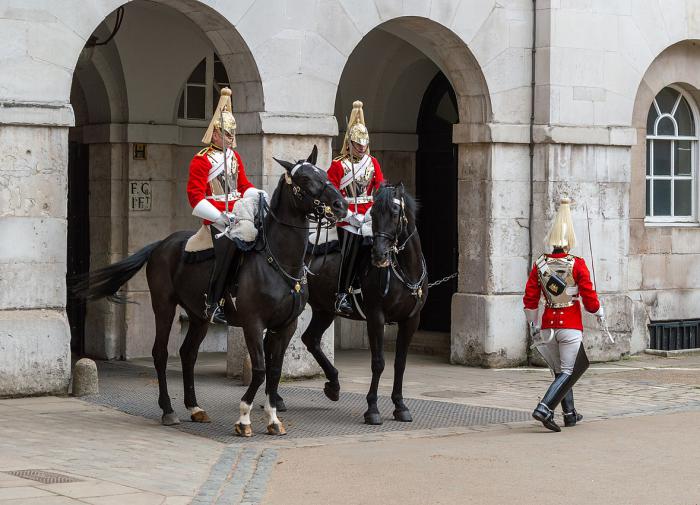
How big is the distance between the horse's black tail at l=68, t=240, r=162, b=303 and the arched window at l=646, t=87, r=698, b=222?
8.18m

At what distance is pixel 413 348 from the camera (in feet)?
60.4

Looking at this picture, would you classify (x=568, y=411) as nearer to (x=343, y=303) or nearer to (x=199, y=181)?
(x=343, y=303)

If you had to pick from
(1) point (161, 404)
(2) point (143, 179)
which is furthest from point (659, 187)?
(1) point (161, 404)

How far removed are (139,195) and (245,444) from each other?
680 cm

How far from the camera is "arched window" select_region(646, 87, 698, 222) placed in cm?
1814

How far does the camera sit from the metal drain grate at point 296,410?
11.6m

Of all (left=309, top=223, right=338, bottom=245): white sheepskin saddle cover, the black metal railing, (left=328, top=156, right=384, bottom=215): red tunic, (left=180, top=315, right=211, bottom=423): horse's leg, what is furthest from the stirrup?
the black metal railing

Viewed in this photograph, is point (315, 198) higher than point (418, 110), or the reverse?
point (418, 110)

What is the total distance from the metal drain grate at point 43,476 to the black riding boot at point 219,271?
8.51 feet

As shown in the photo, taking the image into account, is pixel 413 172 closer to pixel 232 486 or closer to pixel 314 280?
pixel 314 280

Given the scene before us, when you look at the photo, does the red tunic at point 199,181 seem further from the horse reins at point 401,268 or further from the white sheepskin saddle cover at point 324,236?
the horse reins at point 401,268

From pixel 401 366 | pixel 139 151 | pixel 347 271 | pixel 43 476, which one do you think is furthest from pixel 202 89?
pixel 43 476

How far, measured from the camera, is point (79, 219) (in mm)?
17344

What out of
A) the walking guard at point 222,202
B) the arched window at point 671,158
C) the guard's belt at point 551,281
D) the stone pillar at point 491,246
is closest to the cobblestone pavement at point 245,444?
the stone pillar at point 491,246
